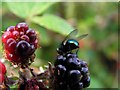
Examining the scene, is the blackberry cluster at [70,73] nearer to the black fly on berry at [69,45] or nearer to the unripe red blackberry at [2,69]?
the black fly on berry at [69,45]

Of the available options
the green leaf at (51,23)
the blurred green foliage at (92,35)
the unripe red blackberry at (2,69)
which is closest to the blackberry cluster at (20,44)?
the unripe red blackberry at (2,69)

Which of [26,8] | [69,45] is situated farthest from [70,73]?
[26,8]

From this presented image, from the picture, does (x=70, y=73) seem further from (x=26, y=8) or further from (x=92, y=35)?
(x=92, y=35)

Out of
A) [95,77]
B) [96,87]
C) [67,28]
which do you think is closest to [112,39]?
[95,77]

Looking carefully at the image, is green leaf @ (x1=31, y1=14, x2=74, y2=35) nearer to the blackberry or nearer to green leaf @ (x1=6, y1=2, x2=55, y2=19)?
green leaf @ (x1=6, y1=2, x2=55, y2=19)

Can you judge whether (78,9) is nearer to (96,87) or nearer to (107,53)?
(107,53)
